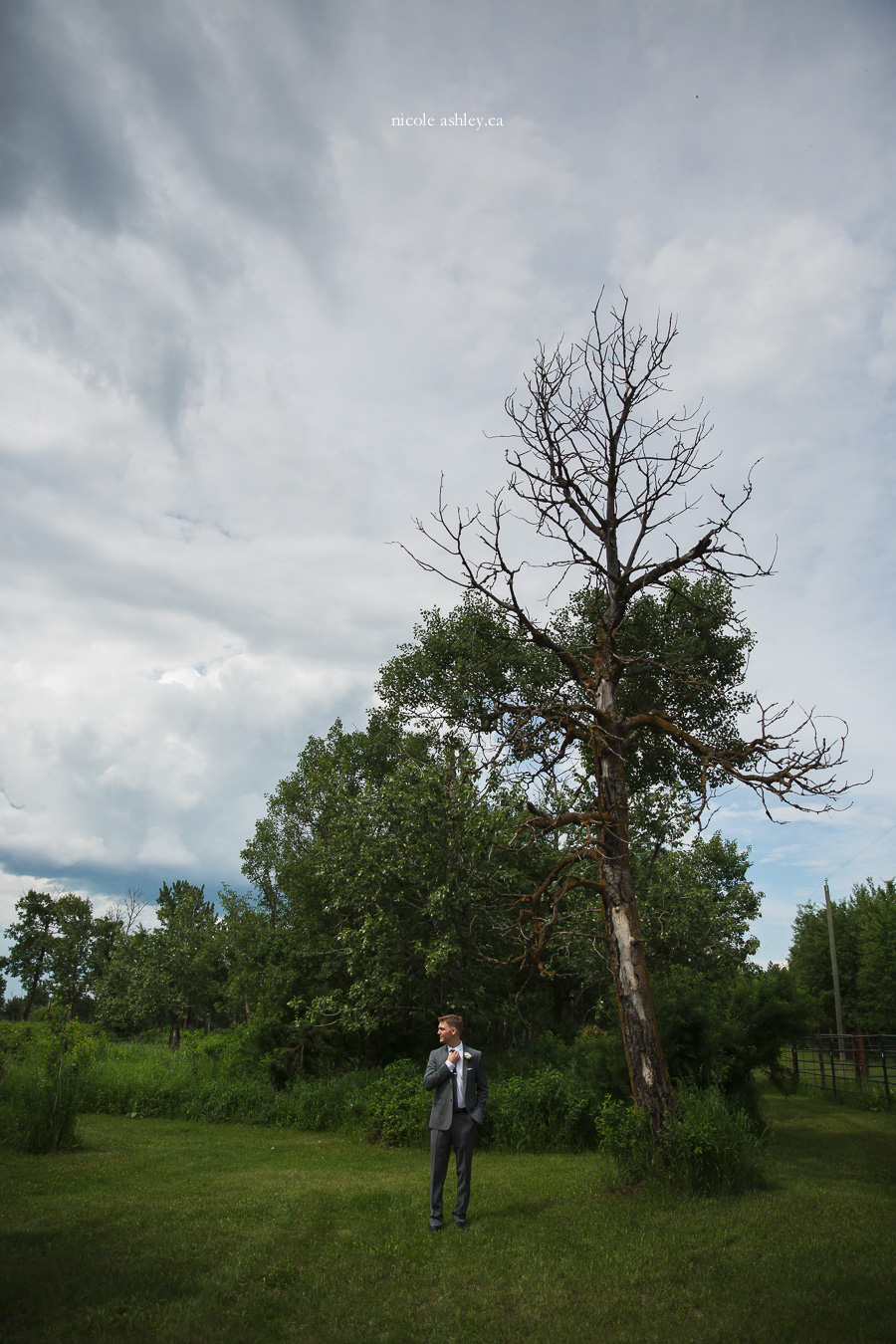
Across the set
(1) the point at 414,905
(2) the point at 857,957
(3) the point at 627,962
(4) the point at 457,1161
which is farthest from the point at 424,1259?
(2) the point at 857,957

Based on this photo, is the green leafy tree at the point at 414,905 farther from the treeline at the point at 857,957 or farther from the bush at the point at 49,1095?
the treeline at the point at 857,957

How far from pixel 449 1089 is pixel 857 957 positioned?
4306 cm

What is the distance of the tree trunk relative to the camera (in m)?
8.63

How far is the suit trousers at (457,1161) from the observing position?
6.98m

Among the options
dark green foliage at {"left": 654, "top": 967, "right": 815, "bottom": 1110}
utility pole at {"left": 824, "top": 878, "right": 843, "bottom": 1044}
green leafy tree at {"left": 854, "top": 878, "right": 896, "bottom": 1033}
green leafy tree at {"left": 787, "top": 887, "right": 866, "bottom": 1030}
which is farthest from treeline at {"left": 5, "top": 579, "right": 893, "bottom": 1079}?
green leafy tree at {"left": 787, "top": 887, "right": 866, "bottom": 1030}

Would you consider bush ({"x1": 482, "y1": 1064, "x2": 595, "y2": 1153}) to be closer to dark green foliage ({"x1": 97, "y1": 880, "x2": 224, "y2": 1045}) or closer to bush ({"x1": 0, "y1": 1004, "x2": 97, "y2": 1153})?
bush ({"x1": 0, "y1": 1004, "x2": 97, "y2": 1153})

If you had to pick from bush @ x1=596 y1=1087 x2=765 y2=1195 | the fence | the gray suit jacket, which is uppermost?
the gray suit jacket

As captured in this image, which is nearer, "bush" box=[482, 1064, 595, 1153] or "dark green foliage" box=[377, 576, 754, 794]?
"bush" box=[482, 1064, 595, 1153]

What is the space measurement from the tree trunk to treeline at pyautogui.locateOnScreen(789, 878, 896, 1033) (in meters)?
27.4

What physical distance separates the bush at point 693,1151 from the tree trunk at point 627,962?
194 mm

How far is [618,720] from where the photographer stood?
1013 centimetres

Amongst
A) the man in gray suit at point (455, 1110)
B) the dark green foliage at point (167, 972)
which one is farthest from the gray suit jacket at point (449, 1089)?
the dark green foliage at point (167, 972)

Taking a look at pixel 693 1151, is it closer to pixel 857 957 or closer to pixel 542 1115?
pixel 542 1115

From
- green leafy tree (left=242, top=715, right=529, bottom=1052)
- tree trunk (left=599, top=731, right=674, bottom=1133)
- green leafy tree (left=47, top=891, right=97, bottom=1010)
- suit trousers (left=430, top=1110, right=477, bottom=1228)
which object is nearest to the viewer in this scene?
suit trousers (left=430, top=1110, right=477, bottom=1228)
